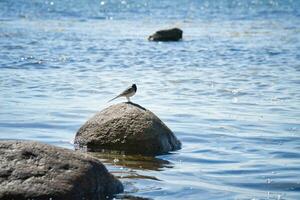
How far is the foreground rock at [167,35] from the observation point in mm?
29531

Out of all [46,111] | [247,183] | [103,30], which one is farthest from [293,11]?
Result: [247,183]

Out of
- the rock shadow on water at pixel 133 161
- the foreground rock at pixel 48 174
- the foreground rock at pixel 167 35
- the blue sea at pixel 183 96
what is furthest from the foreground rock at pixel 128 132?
the foreground rock at pixel 167 35

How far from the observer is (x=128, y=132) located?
1000cm

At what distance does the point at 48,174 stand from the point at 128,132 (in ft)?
9.23

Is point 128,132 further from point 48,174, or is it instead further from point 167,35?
point 167,35

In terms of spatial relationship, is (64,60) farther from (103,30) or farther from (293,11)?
(293,11)

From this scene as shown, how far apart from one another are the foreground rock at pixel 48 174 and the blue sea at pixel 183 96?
45 centimetres

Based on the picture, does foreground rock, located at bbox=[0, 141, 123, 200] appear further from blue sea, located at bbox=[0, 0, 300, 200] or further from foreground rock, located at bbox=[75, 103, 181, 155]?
foreground rock, located at bbox=[75, 103, 181, 155]

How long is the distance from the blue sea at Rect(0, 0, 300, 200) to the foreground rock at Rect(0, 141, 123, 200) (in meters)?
0.45

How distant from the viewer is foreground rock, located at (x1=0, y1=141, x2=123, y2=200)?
7141mm

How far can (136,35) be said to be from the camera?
104 feet

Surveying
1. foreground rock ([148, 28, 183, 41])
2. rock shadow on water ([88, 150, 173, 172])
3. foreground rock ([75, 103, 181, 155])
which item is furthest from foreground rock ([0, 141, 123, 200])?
foreground rock ([148, 28, 183, 41])

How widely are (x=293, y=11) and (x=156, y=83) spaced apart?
34135 mm

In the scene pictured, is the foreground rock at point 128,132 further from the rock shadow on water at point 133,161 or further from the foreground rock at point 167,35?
the foreground rock at point 167,35
